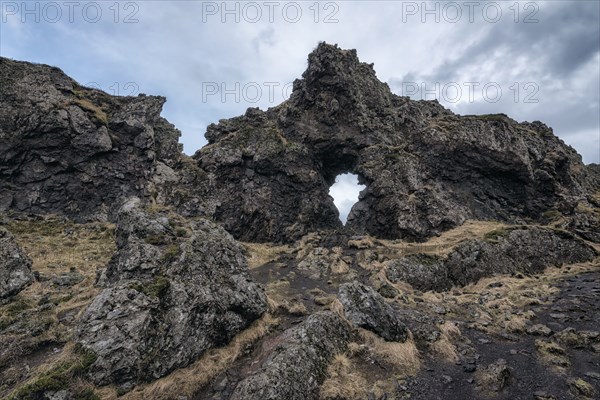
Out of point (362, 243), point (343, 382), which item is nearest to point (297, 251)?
point (362, 243)

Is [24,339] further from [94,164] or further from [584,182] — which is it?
[584,182]

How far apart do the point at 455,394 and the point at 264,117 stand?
50.8 metres

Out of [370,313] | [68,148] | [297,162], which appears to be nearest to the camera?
[370,313]

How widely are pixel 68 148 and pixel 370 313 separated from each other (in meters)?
45.0

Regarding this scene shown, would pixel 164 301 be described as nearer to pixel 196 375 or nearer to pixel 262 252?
pixel 196 375

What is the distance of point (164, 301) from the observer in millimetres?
15594

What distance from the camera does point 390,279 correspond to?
2988 cm

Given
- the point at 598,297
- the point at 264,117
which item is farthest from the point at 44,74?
the point at 598,297

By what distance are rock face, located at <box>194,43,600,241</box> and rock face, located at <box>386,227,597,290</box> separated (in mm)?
6471

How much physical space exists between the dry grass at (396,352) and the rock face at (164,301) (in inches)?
246

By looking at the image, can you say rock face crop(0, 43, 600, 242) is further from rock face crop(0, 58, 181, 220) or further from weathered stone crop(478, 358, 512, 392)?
weathered stone crop(478, 358, 512, 392)

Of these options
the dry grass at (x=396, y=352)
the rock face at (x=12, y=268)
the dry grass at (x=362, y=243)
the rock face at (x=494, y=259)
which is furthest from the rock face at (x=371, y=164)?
→ the rock face at (x=12, y=268)

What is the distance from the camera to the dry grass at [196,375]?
12.4 meters

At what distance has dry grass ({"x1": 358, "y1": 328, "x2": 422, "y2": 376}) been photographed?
1553cm
